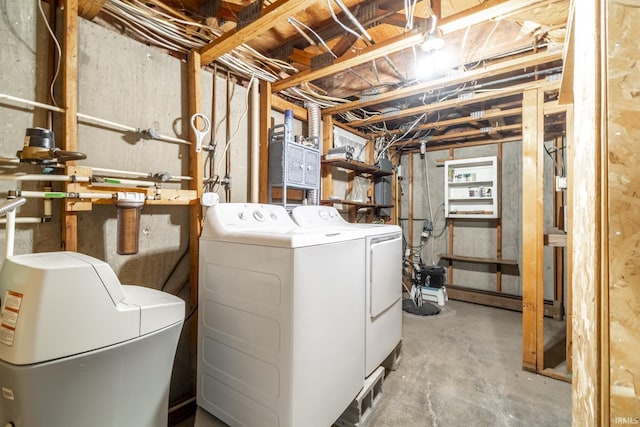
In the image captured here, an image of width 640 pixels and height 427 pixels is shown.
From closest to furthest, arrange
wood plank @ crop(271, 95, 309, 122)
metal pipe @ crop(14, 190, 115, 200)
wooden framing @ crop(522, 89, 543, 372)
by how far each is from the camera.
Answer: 1. metal pipe @ crop(14, 190, 115, 200)
2. wooden framing @ crop(522, 89, 543, 372)
3. wood plank @ crop(271, 95, 309, 122)

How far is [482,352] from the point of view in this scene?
102 inches

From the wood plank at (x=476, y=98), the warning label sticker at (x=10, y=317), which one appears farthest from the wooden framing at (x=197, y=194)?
the wood plank at (x=476, y=98)

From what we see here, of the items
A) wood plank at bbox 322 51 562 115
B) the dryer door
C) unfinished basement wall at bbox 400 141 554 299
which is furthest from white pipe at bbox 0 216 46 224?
unfinished basement wall at bbox 400 141 554 299

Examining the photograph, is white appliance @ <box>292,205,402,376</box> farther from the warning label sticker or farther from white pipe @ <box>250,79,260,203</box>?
the warning label sticker

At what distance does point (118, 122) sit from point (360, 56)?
155 cm

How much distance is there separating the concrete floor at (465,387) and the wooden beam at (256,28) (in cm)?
216

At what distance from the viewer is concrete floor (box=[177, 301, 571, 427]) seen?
1738 millimetres

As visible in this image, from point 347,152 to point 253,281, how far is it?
6.48 feet

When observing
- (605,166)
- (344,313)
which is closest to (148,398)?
(344,313)

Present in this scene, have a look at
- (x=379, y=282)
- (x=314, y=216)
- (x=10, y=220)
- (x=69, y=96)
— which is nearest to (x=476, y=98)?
(x=314, y=216)

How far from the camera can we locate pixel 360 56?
73.8 inches

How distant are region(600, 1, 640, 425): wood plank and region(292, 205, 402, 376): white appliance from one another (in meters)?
1.23

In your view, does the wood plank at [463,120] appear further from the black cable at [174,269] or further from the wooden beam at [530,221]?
the black cable at [174,269]

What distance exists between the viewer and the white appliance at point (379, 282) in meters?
1.81
